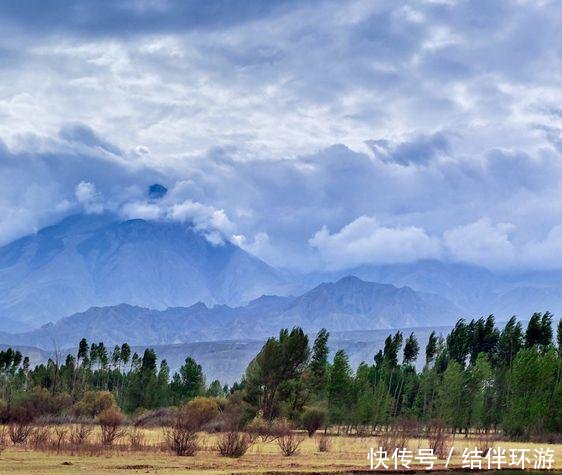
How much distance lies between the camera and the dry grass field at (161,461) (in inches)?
1805

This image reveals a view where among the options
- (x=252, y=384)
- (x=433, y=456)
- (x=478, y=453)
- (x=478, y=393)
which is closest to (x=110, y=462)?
(x=433, y=456)

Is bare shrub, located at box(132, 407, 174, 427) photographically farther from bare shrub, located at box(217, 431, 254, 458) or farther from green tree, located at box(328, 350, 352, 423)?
bare shrub, located at box(217, 431, 254, 458)

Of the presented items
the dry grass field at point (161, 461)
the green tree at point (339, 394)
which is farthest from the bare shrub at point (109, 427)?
the green tree at point (339, 394)

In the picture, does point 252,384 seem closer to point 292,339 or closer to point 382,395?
point 292,339

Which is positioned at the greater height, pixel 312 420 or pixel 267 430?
pixel 312 420

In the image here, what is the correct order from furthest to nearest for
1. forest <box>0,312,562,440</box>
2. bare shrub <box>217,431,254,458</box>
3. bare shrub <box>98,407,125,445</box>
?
forest <box>0,312,562,440</box> < bare shrub <box>98,407,125,445</box> < bare shrub <box>217,431,254,458</box>

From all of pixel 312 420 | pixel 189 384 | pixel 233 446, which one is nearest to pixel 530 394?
pixel 312 420

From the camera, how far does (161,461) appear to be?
2032 inches

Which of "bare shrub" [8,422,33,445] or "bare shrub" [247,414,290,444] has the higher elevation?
"bare shrub" [8,422,33,445]

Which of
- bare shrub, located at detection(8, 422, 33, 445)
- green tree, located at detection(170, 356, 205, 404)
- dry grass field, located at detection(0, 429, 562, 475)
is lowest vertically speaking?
dry grass field, located at detection(0, 429, 562, 475)

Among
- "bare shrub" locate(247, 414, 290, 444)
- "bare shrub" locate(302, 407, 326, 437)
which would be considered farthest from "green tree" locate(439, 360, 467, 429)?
"bare shrub" locate(247, 414, 290, 444)

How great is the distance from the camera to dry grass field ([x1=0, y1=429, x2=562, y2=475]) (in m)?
45.8

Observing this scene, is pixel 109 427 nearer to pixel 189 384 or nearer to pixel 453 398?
pixel 453 398

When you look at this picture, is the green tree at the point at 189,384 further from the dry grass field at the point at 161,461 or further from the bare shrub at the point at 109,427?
the dry grass field at the point at 161,461
